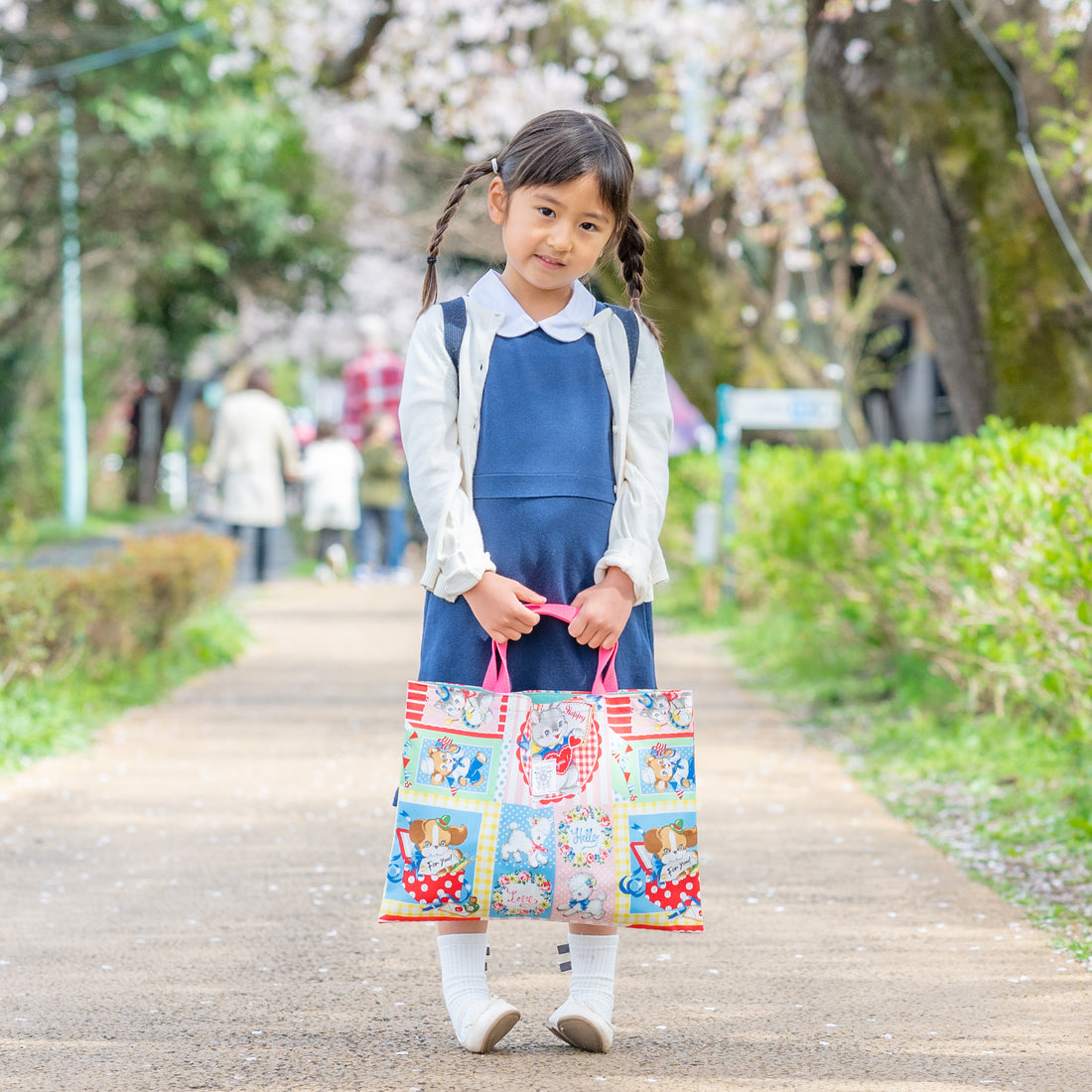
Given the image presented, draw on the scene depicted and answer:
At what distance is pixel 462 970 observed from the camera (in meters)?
3.26

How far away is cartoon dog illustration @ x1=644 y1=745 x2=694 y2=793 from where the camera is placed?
10.2ft

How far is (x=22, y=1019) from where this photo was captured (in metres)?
3.47

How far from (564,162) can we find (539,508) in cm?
63

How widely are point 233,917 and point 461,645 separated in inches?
59.3

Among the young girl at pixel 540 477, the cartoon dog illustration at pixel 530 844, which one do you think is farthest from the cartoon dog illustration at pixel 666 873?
the young girl at pixel 540 477

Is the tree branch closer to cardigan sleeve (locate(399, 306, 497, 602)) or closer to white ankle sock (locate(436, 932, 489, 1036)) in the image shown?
cardigan sleeve (locate(399, 306, 497, 602))

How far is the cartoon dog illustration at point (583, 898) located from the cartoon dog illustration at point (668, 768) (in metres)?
0.21

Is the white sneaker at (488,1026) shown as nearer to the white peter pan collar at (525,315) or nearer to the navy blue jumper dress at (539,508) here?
the navy blue jumper dress at (539,508)

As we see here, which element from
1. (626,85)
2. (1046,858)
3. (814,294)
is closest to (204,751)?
(1046,858)

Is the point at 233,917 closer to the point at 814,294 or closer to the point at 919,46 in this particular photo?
the point at 919,46

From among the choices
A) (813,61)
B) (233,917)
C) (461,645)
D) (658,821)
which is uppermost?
(813,61)

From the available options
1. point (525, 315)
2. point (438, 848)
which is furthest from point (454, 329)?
point (438, 848)

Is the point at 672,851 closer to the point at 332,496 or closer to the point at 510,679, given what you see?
the point at 510,679

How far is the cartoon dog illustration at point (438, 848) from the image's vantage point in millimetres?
3062
